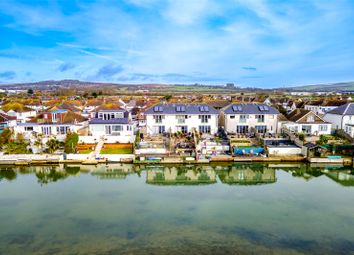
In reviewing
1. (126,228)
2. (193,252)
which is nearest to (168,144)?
(126,228)

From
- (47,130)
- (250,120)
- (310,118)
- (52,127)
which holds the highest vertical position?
(310,118)

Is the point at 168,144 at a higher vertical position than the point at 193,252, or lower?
higher

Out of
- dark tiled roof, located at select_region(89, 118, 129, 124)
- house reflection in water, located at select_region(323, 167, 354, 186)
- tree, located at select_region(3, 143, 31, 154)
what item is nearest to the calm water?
house reflection in water, located at select_region(323, 167, 354, 186)

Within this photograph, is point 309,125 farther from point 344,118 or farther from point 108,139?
point 108,139

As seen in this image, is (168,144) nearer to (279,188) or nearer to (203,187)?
(203,187)

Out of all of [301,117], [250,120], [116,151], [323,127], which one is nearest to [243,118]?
[250,120]

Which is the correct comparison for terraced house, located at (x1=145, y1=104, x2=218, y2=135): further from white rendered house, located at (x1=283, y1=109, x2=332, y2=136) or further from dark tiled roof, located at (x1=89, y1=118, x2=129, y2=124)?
white rendered house, located at (x1=283, y1=109, x2=332, y2=136)

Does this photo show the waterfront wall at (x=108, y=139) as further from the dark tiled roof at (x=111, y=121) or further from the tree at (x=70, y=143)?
the tree at (x=70, y=143)
